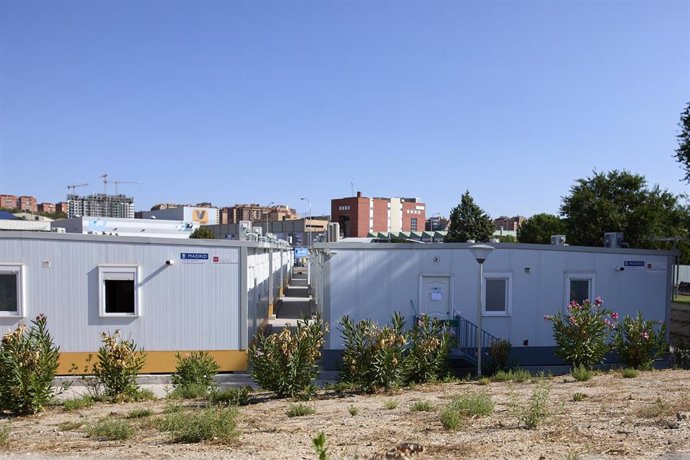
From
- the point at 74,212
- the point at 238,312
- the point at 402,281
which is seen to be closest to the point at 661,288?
the point at 402,281

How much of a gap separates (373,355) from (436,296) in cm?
401

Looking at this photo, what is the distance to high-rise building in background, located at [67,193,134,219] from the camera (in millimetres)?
63312

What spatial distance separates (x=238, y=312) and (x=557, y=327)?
6.99 metres

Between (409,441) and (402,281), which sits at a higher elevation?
(402,281)

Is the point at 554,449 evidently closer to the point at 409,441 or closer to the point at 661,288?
the point at 409,441

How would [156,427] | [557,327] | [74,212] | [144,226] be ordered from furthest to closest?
[74,212] → [144,226] → [557,327] → [156,427]

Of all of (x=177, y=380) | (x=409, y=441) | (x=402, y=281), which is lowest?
(x=177, y=380)

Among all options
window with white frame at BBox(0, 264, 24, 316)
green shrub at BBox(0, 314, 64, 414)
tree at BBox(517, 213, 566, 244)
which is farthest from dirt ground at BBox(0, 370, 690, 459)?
tree at BBox(517, 213, 566, 244)

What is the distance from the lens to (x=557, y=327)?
11469 millimetres

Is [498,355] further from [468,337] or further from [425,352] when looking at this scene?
[425,352]

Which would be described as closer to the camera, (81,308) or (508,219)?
(81,308)

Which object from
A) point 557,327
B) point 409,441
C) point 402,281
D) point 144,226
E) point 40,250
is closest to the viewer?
point 409,441

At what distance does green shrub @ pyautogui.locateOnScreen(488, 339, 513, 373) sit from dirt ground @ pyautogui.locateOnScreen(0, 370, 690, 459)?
310 centimetres

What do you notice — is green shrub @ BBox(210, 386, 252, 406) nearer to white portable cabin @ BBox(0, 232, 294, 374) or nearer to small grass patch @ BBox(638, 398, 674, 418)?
white portable cabin @ BBox(0, 232, 294, 374)
